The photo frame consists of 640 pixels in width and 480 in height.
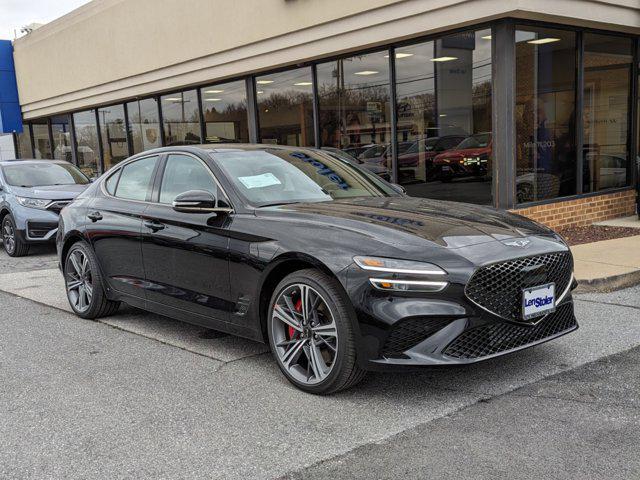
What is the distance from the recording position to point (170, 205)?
16.7 ft

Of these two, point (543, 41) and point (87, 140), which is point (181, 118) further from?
point (543, 41)

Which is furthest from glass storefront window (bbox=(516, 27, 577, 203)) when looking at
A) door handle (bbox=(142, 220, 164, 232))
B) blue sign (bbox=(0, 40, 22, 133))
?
blue sign (bbox=(0, 40, 22, 133))

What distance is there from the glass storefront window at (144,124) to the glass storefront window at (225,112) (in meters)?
2.29

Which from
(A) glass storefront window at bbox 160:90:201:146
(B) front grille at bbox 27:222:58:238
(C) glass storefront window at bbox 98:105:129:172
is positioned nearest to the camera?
(B) front grille at bbox 27:222:58:238

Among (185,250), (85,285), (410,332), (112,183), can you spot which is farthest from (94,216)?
(410,332)

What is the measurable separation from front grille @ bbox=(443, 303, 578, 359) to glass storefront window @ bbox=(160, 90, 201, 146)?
12.7 metres

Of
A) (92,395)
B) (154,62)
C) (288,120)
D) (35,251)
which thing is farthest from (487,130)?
(154,62)

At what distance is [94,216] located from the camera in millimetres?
5902

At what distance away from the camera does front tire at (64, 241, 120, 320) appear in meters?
5.92

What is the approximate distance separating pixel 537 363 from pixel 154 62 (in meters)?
13.4

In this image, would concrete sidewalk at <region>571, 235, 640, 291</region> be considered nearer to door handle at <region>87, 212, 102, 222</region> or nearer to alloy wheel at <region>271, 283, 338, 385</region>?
alloy wheel at <region>271, 283, 338, 385</region>

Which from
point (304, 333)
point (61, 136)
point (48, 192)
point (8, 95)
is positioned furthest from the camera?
point (8, 95)

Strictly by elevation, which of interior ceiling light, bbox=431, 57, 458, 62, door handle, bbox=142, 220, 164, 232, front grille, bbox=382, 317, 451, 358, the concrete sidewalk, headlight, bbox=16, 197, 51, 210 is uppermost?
interior ceiling light, bbox=431, 57, 458, 62

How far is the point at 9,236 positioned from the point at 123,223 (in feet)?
21.2
